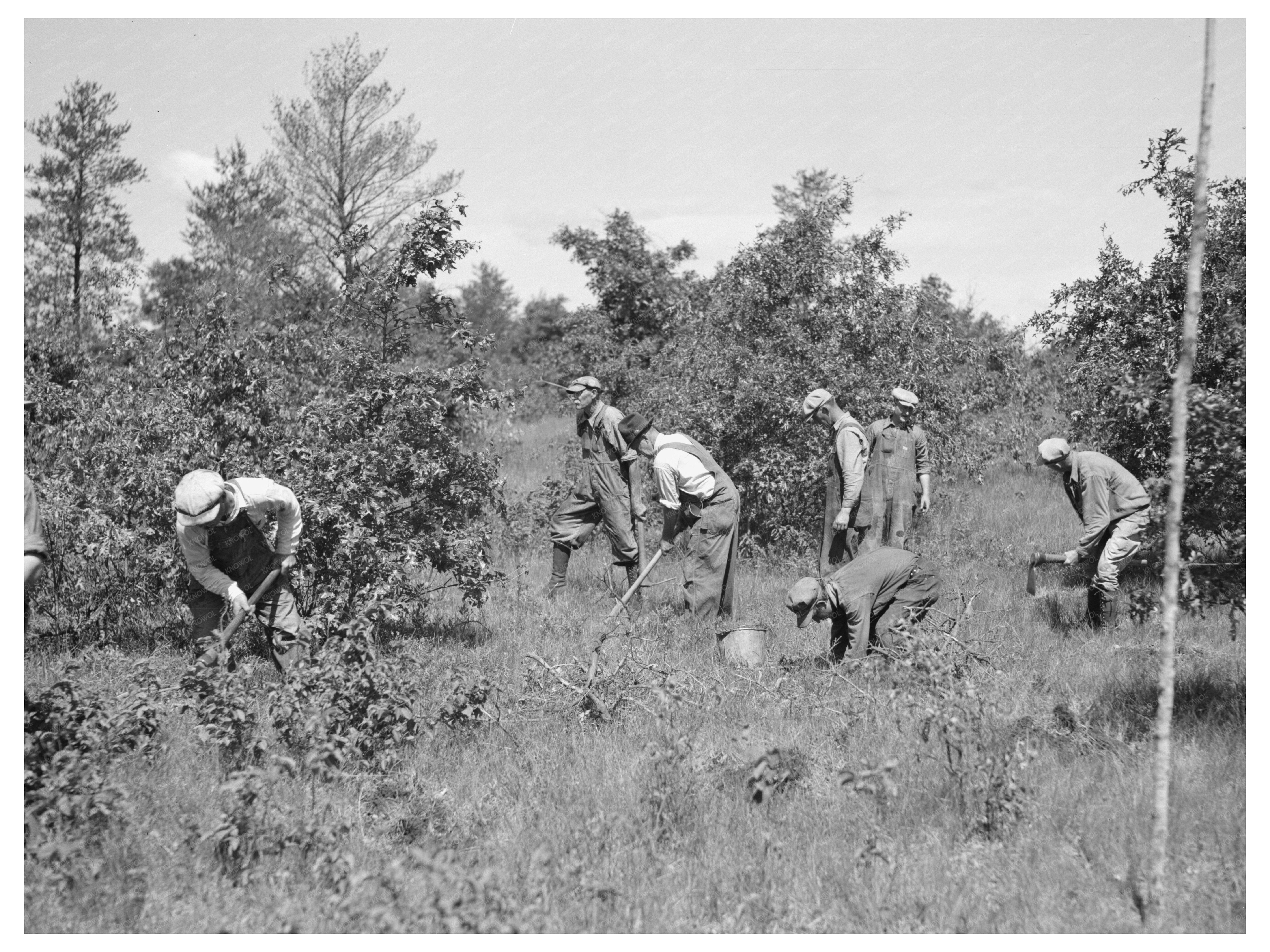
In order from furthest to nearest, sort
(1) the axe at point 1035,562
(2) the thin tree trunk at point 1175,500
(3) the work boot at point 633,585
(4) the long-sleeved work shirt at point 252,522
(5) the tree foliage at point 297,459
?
(3) the work boot at point 633,585
(1) the axe at point 1035,562
(5) the tree foliage at point 297,459
(4) the long-sleeved work shirt at point 252,522
(2) the thin tree trunk at point 1175,500


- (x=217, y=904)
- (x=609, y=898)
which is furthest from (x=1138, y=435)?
(x=217, y=904)

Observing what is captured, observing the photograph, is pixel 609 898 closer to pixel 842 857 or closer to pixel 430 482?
pixel 842 857

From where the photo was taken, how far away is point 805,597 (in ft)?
18.9

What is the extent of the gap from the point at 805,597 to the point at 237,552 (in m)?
3.21

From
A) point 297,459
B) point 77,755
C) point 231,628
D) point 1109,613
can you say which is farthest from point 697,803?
point 1109,613

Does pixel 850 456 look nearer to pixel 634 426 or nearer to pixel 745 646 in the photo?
pixel 634 426

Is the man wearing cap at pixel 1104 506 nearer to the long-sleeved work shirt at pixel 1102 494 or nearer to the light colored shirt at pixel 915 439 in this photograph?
the long-sleeved work shirt at pixel 1102 494

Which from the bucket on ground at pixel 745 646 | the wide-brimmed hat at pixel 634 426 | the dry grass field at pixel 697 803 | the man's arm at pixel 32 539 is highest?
the wide-brimmed hat at pixel 634 426

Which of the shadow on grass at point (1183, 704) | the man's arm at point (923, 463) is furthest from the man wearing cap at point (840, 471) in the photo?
the shadow on grass at point (1183, 704)

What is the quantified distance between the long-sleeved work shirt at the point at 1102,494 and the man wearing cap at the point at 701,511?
2.31m

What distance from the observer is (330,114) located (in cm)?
2262

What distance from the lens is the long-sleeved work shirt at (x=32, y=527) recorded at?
4090mm

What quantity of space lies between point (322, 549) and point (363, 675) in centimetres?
166

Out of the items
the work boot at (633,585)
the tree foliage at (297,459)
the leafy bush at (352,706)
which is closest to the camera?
the leafy bush at (352,706)
